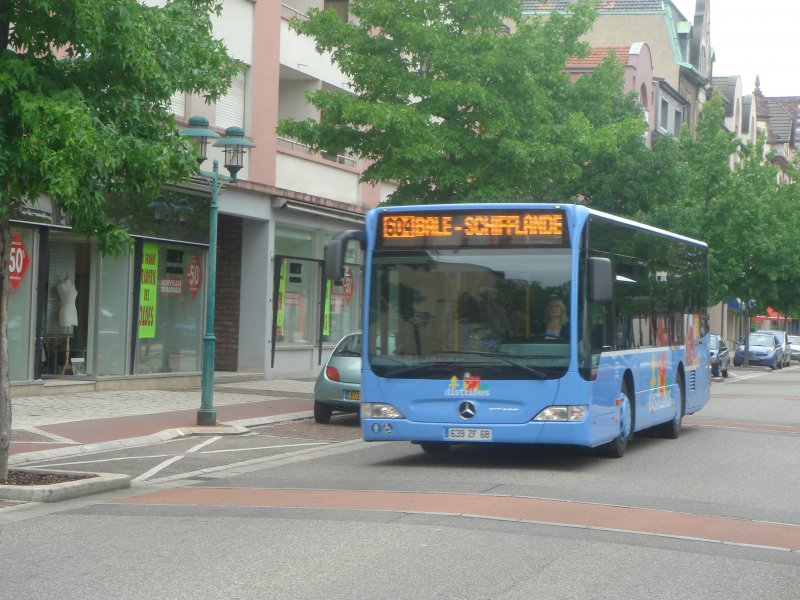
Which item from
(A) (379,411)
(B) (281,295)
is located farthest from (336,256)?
(B) (281,295)

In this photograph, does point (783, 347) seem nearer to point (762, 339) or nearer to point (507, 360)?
point (762, 339)

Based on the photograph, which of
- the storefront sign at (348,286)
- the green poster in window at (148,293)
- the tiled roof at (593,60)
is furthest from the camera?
the tiled roof at (593,60)

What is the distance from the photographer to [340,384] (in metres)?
20.3

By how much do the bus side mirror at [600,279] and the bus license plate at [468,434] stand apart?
1.77 metres

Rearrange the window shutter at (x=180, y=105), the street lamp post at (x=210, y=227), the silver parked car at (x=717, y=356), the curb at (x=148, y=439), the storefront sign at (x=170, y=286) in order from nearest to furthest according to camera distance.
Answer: the curb at (x=148, y=439) < the street lamp post at (x=210, y=227) < the window shutter at (x=180, y=105) < the storefront sign at (x=170, y=286) < the silver parked car at (x=717, y=356)

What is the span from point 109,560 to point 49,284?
16.0m

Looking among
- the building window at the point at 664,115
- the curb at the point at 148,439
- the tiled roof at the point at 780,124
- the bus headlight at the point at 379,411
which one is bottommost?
the curb at the point at 148,439

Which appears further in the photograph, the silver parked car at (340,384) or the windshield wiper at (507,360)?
the silver parked car at (340,384)

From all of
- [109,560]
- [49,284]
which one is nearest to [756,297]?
[49,284]

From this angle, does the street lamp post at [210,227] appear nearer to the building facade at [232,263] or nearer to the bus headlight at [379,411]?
the building facade at [232,263]

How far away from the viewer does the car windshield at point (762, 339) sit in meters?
57.9

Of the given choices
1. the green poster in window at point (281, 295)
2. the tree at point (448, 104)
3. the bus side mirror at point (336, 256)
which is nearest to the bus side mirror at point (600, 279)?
the bus side mirror at point (336, 256)

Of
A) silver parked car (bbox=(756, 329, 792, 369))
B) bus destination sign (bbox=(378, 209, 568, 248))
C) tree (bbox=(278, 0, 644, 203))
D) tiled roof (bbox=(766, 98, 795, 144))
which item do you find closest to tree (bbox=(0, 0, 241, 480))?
bus destination sign (bbox=(378, 209, 568, 248))

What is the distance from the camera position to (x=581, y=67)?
52938mm
